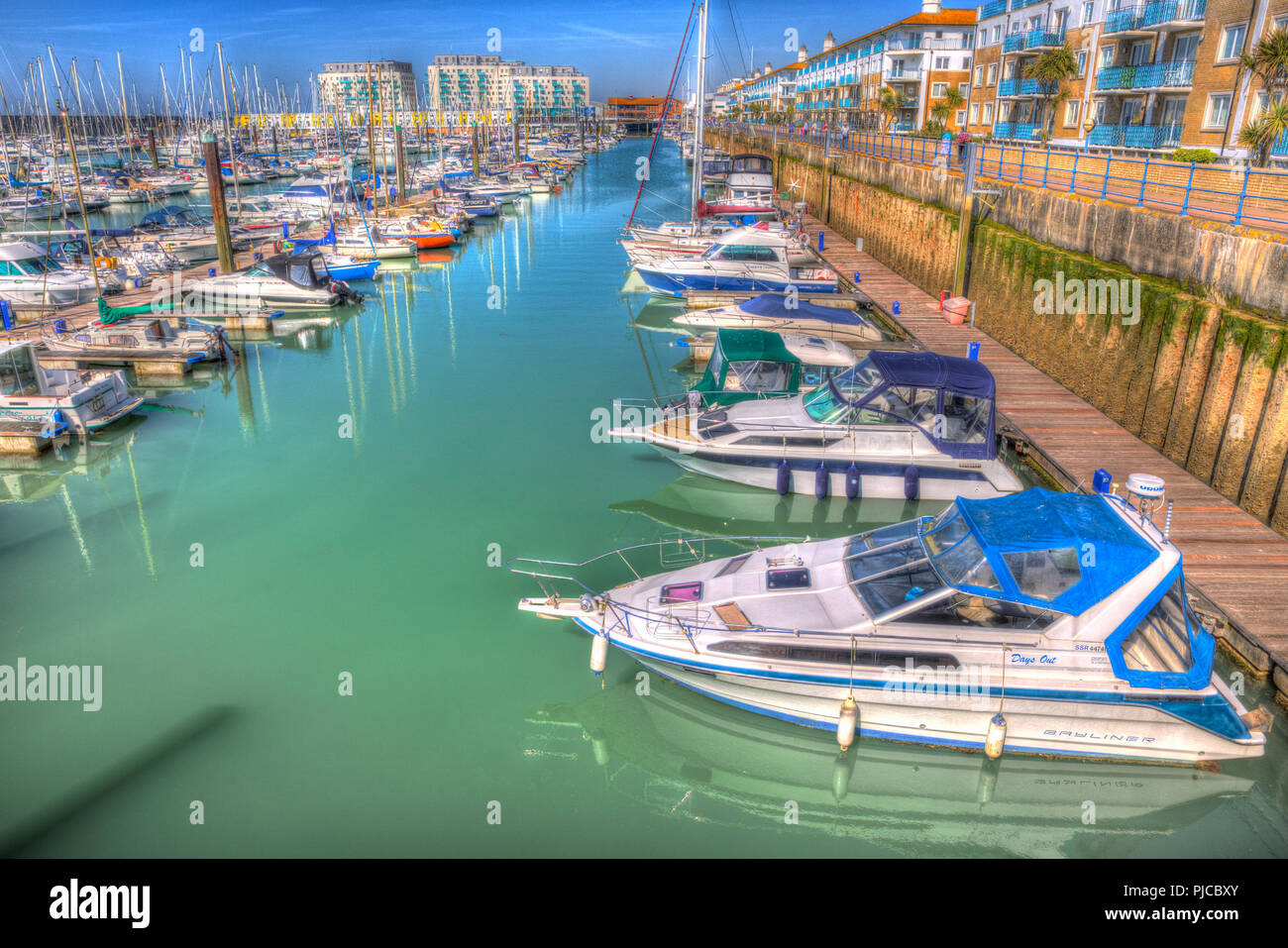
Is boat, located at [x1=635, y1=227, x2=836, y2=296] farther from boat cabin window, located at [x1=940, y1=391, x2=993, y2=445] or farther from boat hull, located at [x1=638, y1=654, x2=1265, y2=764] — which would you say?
boat hull, located at [x1=638, y1=654, x2=1265, y2=764]

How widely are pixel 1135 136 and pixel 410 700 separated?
38208 mm

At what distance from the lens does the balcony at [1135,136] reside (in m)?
33.7

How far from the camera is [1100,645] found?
881 centimetres

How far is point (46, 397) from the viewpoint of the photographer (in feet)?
61.7

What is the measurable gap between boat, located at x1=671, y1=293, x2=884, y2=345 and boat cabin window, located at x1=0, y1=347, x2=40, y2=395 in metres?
16.3

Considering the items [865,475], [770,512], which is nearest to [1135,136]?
[865,475]

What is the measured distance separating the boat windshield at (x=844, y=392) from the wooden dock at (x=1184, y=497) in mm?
3426

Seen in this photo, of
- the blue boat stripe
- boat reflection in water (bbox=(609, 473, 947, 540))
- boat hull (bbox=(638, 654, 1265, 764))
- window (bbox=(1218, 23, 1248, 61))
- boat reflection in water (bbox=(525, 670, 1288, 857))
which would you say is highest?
window (bbox=(1218, 23, 1248, 61))

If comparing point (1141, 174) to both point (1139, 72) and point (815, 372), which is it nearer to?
point (815, 372)

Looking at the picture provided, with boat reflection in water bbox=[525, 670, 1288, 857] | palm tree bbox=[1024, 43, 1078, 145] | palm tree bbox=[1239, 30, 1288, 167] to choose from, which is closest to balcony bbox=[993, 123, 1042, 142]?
palm tree bbox=[1024, 43, 1078, 145]

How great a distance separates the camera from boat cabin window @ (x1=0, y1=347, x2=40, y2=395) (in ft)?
60.0

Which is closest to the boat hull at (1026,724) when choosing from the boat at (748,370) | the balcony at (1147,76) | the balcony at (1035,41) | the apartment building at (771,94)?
the boat at (748,370)

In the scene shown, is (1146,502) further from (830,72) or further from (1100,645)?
(830,72)
